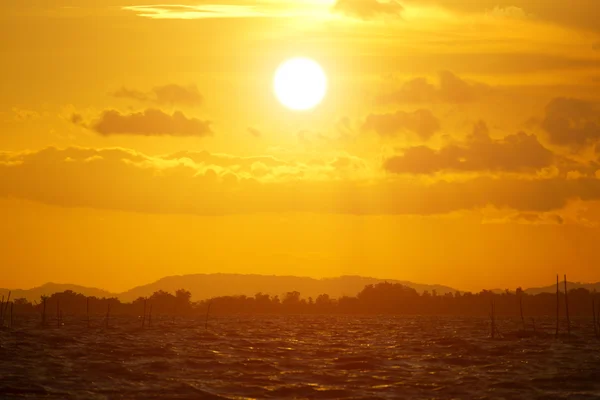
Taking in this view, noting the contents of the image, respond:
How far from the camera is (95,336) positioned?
143 m

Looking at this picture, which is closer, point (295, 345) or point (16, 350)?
point (16, 350)

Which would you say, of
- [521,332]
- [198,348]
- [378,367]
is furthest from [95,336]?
[521,332]

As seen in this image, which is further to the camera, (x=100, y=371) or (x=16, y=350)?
(x=16, y=350)

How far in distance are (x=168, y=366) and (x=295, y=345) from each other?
132 ft

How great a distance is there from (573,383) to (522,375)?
7637mm

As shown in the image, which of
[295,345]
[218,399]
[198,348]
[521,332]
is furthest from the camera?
[521,332]

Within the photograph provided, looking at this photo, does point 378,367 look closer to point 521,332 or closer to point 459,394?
point 459,394

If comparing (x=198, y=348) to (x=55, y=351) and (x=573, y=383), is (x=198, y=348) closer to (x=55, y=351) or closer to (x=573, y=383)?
(x=55, y=351)

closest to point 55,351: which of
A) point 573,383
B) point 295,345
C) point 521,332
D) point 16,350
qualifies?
point 16,350

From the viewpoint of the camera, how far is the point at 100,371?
85938 mm

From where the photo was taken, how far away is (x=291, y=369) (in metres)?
91.7

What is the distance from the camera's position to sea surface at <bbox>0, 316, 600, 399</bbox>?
73.1 meters

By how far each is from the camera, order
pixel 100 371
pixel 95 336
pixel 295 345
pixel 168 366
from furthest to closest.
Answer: pixel 95 336
pixel 295 345
pixel 168 366
pixel 100 371

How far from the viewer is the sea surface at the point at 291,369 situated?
73062 mm
